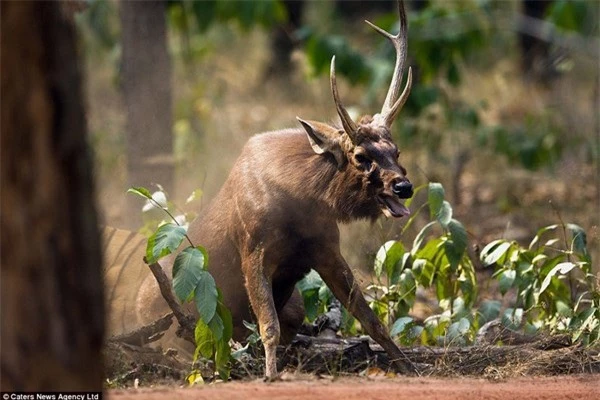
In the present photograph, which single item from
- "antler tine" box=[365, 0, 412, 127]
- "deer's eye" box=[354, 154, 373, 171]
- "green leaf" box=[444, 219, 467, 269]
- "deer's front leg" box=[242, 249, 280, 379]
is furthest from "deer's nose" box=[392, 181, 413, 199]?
"green leaf" box=[444, 219, 467, 269]

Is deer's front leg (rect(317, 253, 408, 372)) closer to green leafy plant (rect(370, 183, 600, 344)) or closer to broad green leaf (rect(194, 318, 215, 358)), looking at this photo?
green leafy plant (rect(370, 183, 600, 344))

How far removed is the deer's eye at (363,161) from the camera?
6.55m

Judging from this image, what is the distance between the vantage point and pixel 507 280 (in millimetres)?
7371

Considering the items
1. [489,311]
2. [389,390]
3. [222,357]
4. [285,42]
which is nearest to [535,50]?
[285,42]

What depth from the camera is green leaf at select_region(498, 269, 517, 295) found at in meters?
7.33

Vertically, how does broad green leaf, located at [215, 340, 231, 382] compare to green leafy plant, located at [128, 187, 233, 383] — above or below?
below

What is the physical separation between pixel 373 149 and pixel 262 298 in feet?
3.34

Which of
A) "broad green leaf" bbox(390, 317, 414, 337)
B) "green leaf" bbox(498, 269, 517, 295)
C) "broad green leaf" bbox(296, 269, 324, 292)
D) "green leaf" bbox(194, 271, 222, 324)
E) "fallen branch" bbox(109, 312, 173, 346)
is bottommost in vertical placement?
"broad green leaf" bbox(390, 317, 414, 337)

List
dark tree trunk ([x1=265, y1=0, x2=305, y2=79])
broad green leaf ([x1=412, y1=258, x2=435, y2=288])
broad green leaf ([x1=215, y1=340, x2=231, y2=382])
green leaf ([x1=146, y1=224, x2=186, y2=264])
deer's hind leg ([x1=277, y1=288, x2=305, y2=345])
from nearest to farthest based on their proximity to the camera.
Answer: green leaf ([x1=146, y1=224, x2=186, y2=264]) → broad green leaf ([x1=215, y1=340, x2=231, y2=382]) → deer's hind leg ([x1=277, y1=288, x2=305, y2=345]) → broad green leaf ([x1=412, y1=258, x2=435, y2=288]) → dark tree trunk ([x1=265, y1=0, x2=305, y2=79])

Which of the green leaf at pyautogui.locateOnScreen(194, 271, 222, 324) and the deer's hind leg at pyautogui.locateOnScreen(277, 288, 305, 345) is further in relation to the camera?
the deer's hind leg at pyautogui.locateOnScreen(277, 288, 305, 345)

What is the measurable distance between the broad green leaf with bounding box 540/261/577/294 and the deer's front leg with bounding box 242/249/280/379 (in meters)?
1.65

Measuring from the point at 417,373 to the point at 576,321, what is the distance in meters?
1.10

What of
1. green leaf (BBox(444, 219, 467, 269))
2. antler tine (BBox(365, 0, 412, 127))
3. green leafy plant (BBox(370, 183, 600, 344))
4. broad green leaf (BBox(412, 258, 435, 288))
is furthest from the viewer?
broad green leaf (BBox(412, 258, 435, 288))

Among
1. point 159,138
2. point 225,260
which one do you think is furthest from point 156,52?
point 225,260
